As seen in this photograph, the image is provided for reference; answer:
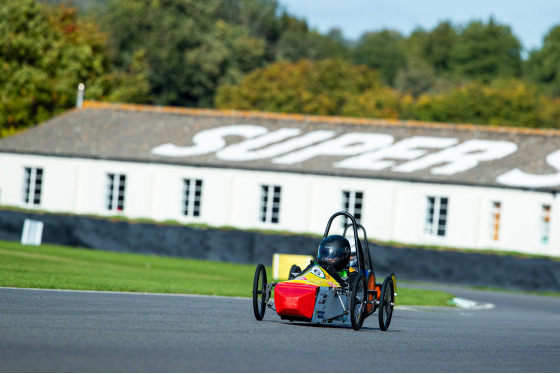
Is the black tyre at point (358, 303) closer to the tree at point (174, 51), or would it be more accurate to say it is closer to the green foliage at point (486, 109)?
the green foliage at point (486, 109)

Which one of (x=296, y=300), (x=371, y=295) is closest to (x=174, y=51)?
(x=371, y=295)

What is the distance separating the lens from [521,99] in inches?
3469

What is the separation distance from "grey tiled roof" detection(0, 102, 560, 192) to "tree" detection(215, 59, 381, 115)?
38813mm

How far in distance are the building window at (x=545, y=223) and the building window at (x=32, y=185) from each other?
2260 cm

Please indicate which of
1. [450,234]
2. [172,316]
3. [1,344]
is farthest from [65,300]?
[450,234]

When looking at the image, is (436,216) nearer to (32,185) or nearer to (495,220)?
(495,220)

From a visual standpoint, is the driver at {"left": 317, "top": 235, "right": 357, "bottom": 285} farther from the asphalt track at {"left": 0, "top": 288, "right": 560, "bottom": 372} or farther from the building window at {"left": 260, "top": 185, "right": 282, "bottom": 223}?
the building window at {"left": 260, "top": 185, "right": 282, "bottom": 223}

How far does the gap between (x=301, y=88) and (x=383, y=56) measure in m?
60.2

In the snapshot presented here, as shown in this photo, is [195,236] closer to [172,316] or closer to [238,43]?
[172,316]

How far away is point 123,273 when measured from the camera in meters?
29.3

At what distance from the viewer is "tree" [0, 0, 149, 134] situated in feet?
210

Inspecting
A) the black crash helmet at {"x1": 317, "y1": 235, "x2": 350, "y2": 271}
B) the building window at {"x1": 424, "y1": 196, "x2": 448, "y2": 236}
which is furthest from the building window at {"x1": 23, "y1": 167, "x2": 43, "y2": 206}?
the black crash helmet at {"x1": 317, "y1": 235, "x2": 350, "y2": 271}

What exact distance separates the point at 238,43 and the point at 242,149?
201 feet

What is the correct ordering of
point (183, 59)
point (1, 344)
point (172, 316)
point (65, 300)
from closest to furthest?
1. point (1, 344)
2. point (172, 316)
3. point (65, 300)
4. point (183, 59)
